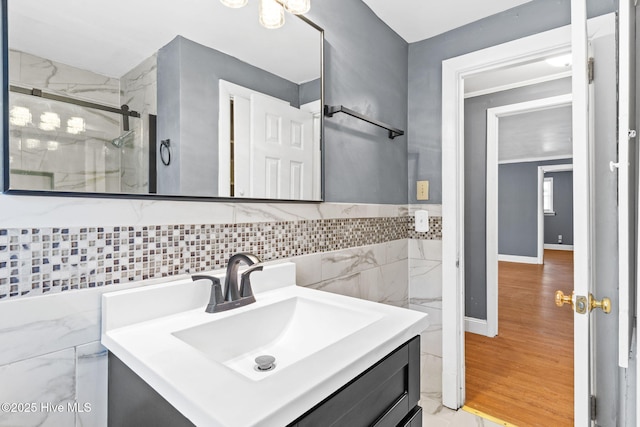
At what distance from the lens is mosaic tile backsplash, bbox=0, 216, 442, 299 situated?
2.35ft

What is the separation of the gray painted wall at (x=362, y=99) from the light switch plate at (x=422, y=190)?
8cm

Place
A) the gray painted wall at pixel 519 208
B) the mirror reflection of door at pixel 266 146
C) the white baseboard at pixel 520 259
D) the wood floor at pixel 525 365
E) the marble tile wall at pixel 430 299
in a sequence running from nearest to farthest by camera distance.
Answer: the mirror reflection of door at pixel 266 146 → the wood floor at pixel 525 365 → the marble tile wall at pixel 430 299 → the gray painted wall at pixel 519 208 → the white baseboard at pixel 520 259

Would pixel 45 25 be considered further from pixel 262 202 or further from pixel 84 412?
pixel 84 412

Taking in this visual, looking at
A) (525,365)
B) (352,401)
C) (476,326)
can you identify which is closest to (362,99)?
(352,401)

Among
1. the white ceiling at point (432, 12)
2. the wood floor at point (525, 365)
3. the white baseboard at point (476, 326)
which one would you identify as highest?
the white ceiling at point (432, 12)

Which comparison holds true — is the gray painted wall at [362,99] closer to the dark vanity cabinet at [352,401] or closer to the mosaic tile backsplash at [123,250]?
the mosaic tile backsplash at [123,250]

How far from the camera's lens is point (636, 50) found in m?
1.24

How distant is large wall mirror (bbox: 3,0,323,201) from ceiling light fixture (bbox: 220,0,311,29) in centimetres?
4

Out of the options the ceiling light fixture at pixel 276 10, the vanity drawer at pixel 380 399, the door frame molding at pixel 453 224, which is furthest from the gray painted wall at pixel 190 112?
the door frame molding at pixel 453 224

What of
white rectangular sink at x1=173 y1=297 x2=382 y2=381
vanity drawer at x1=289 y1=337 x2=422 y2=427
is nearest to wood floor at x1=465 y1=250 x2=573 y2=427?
vanity drawer at x1=289 y1=337 x2=422 y2=427

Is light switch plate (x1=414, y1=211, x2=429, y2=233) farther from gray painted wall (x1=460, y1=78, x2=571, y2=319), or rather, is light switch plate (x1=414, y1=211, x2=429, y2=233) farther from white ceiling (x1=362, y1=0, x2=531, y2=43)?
gray painted wall (x1=460, y1=78, x2=571, y2=319)

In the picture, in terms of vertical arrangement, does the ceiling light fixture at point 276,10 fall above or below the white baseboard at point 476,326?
above

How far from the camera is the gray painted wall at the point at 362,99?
160 cm

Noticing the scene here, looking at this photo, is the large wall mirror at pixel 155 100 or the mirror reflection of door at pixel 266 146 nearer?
the large wall mirror at pixel 155 100
